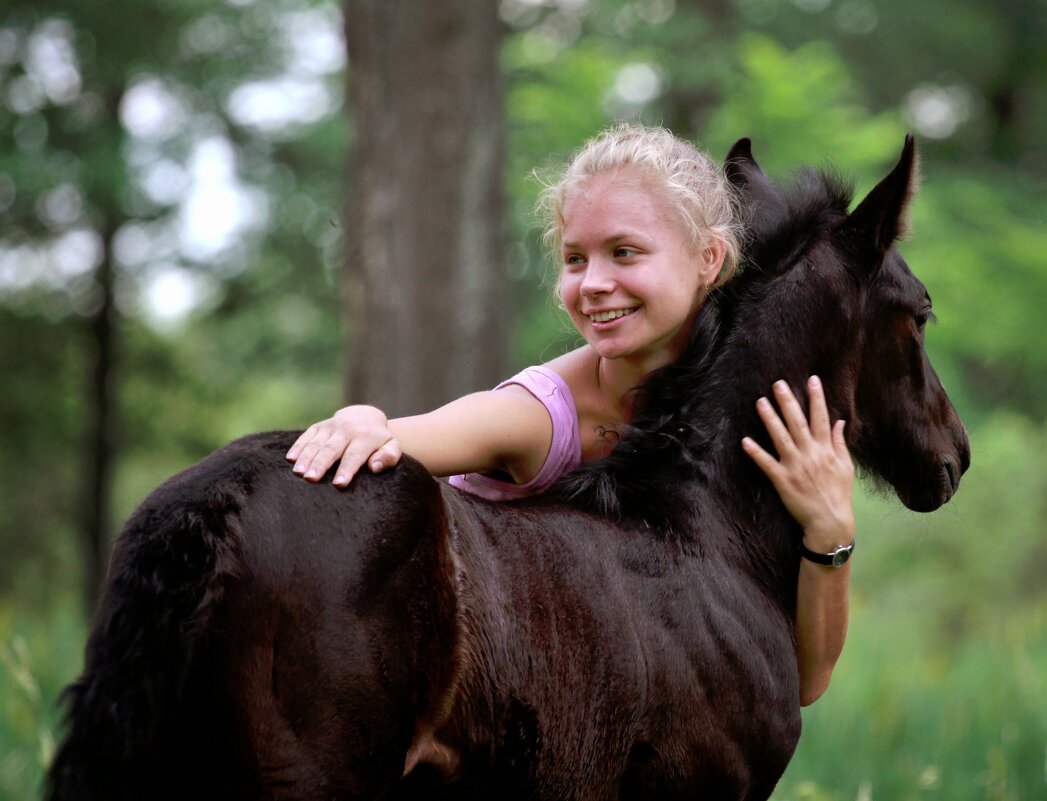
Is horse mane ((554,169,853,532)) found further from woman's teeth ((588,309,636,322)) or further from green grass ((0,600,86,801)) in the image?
green grass ((0,600,86,801))

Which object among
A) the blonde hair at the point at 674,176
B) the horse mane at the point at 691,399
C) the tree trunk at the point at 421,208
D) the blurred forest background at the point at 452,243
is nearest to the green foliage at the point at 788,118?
the blurred forest background at the point at 452,243

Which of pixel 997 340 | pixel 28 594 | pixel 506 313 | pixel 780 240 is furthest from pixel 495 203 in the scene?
pixel 28 594

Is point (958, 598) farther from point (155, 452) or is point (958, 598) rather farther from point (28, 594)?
point (28, 594)

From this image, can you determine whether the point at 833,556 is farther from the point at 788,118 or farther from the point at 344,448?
the point at 788,118

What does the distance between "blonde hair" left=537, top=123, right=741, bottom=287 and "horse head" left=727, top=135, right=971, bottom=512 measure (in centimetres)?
13

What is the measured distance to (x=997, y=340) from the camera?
36.7 ft

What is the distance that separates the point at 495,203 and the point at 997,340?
6.95m

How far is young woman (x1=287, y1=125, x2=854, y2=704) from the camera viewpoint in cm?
297

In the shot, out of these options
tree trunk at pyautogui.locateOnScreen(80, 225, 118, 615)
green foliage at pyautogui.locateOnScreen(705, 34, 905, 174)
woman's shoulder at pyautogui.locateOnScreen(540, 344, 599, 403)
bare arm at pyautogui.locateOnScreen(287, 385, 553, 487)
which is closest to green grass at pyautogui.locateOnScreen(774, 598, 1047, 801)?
woman's shoulder at pyautogui.locateOnScreen(540, 344, 599, 403)

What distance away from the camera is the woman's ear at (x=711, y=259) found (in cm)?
311

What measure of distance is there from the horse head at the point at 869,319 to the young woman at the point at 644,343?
0.16 m

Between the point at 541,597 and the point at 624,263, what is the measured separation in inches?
38.6

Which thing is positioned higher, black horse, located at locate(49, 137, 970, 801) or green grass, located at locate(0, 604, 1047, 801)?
black horse, located at locate(49, 137, 970, 801)

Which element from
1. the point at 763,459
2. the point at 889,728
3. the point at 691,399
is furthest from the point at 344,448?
the point at 889,728
